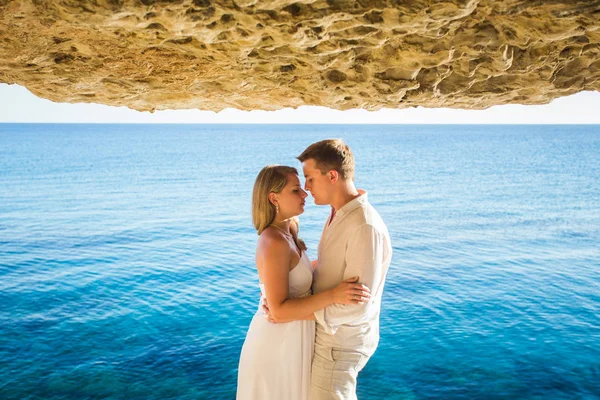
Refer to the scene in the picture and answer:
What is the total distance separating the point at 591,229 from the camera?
2502 cm

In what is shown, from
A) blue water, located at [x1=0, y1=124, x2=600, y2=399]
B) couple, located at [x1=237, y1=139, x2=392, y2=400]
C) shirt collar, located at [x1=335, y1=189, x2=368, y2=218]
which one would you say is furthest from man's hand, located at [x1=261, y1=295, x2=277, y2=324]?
blue water, located at [x1=0, y1=124, x2=600, y2=399]

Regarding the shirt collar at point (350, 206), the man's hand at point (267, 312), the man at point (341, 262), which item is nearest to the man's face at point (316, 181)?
the man at point (341, 262)

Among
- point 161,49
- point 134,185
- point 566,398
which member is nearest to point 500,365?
point 566,398

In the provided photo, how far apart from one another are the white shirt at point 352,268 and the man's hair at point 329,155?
252mm

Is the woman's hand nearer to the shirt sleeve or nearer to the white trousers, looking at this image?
the shirt sleeve

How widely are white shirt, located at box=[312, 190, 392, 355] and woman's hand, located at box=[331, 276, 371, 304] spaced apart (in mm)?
47

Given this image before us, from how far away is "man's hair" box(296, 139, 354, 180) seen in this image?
3.73 meters

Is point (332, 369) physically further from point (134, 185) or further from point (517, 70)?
point (134, 185)

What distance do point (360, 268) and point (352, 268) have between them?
0.18ft

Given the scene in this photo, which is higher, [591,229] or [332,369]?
[332,369]

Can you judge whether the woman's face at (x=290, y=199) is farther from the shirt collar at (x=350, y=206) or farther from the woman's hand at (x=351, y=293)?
the woman's hand at (x=351, y=293)

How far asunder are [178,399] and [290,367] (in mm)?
6791

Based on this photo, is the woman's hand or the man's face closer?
the woman's hand

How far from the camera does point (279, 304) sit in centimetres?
378
